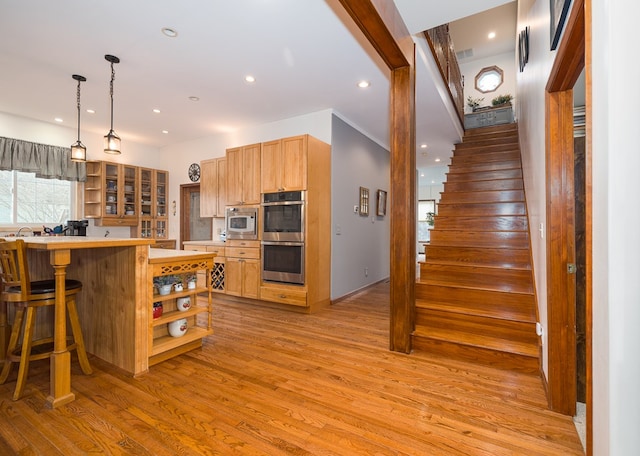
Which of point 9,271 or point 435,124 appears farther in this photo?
point 435,124

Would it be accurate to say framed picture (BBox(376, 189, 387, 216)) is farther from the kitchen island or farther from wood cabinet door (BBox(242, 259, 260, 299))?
the kitchen island

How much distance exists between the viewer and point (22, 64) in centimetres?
325

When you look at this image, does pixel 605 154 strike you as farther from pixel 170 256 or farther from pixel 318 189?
pixel 318 189

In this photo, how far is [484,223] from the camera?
375cm

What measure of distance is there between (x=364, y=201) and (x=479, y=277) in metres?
2.60

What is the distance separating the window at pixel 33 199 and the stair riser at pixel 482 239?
6.16 m

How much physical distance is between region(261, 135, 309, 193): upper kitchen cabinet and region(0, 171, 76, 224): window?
3879 mm

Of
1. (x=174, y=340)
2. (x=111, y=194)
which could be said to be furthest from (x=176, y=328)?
(x=111, y=194)

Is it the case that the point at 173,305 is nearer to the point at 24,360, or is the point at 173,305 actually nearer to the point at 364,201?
the point at 24,360

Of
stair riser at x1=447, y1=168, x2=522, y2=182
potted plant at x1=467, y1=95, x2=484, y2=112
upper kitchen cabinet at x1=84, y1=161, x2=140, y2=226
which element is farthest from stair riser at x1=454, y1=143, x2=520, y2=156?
upper kitchen cabinet at x1=84, y1=161, x2=140, y2=226

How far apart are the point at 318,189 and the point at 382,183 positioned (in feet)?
7.67

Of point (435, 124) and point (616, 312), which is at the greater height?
point (435, 124)

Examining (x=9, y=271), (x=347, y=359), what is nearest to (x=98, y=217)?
(x=9, y=271)

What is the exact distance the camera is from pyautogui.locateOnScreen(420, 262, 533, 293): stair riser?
2.91m
